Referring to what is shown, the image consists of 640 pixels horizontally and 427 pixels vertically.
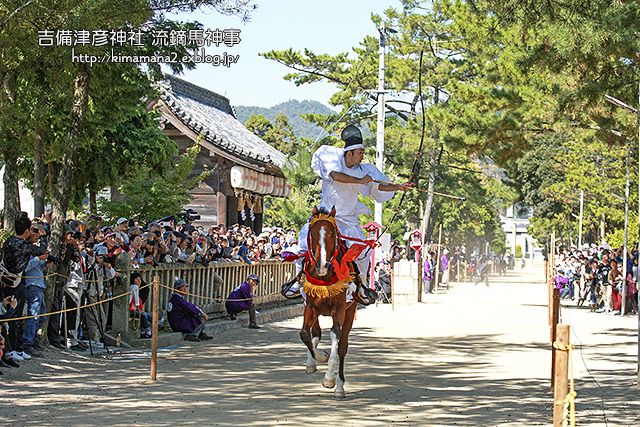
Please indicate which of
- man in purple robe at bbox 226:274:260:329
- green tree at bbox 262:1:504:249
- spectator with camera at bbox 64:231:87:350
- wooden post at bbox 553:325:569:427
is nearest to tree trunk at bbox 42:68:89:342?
spectator with camera at bbox 64:231:87:350

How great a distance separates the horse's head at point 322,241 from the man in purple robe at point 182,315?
5.96m

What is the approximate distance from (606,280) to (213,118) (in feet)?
50.0

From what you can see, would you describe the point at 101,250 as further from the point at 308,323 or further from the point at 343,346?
the point at 343,346

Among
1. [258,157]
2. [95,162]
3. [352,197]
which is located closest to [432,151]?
[258,157]

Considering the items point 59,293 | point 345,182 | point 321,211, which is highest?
point 345,182

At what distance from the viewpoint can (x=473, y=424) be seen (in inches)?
291

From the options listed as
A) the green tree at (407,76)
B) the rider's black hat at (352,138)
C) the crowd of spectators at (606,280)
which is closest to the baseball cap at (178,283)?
the rider's black hat at (352,138)

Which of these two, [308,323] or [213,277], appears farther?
[213,277]

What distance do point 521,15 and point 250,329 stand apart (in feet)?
29.4

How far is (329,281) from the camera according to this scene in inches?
353

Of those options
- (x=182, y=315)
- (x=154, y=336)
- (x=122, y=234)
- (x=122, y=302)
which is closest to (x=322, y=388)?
(x=154, y=336)

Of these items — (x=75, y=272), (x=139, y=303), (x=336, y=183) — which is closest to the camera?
(x=336, y=183)

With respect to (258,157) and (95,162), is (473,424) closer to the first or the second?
(95,162)

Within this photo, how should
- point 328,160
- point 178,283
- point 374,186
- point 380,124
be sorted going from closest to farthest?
point 328,160 → point 374,186 → point 178,283 → point 380,124
